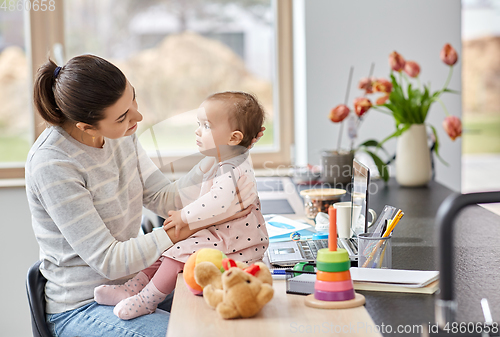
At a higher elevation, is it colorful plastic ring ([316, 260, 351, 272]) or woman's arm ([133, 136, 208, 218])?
woman's arm ([133, 136, 208, 218])

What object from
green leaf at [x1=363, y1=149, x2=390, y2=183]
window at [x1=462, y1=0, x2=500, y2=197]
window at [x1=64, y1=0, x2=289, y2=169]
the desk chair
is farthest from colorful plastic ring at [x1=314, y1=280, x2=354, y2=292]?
window at [x1=462, y1=0, x2=500, y2=197]

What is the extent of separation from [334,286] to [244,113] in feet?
1.50

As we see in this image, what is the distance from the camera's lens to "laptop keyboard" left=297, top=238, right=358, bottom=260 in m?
1.19

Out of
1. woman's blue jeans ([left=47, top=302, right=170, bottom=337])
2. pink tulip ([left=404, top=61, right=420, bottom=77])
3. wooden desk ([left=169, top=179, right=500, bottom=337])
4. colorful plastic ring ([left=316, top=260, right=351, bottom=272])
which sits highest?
pink tulip ([left=404, top=61, right=420, bottom=77])

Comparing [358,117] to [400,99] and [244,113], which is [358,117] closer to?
[400,99]

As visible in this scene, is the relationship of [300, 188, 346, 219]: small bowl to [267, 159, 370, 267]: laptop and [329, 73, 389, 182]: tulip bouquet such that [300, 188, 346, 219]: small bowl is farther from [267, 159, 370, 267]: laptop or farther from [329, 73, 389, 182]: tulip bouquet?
[329, 73, 389, 182]: tulip bouquet

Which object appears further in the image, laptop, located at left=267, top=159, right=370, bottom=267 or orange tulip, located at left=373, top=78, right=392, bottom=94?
orange tulip, located at left=373, top=78, right=392, bottom=94

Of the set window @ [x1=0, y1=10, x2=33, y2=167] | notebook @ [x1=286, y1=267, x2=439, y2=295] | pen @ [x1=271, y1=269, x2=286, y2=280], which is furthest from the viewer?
window @ [x1=0, y1=10, x2=33, y2=167]

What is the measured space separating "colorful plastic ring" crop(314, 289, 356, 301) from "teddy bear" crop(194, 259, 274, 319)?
0.09m

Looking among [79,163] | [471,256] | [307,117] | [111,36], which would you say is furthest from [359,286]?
[111,36]

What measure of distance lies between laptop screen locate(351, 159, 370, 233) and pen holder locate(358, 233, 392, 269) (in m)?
0.17

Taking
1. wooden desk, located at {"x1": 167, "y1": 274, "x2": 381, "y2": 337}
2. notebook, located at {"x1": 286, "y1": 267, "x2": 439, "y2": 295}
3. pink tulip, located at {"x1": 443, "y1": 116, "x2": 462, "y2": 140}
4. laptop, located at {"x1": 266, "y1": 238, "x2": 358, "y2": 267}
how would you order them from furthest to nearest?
1. pink tulip, located at {"x1": 443, "y1": 116, "x2": 462, "y2": 140}
2. laptop, located at {"x1": 266, "y1": 238, "x2": 358, "y2": 267}
3. notebook, located at {"x1": 286, "y1": 267, "x2": 439, "y2": 295}
4. wooden desk, located at {"x1": 167, "y1": 274, "x2": 381, "y2": 337}

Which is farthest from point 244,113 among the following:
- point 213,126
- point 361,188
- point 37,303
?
point 37,303

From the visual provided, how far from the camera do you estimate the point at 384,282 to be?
97 cm
